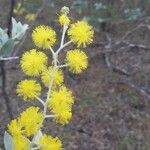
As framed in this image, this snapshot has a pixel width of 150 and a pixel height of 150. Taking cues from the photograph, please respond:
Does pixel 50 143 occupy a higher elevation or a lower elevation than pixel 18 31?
lower

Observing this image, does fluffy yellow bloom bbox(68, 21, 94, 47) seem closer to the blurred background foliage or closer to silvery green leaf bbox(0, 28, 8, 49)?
silvery green leaf bbox(0, 28, 8, 49)

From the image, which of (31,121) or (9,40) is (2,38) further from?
(31,121)

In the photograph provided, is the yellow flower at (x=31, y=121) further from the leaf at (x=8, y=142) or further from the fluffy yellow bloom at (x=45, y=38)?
the fluffy yellow bloom at (x=45, y=38)

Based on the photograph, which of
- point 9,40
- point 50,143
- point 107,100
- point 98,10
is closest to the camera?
point 50,143

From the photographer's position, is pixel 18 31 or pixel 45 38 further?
pixel 18 31

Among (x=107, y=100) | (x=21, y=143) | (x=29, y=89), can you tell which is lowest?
(x=107, y=100)

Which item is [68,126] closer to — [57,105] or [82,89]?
[82,89]

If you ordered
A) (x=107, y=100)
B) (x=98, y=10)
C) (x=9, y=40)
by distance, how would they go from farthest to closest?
(x=98, y=10) < (x=107, y=100) < (x=9, y=40)

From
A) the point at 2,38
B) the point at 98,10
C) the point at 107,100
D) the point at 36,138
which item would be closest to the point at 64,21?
the point at 2,38
